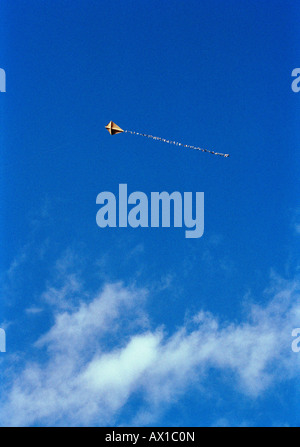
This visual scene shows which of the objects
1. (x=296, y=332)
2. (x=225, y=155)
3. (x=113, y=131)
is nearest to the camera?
(x=296, y=332)

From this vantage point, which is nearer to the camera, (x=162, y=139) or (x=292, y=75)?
(x=292, y=75)
